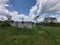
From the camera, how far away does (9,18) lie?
61281 mm

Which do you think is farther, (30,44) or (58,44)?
(58,44)

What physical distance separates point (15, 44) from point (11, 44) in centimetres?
37

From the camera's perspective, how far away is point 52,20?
242 feet

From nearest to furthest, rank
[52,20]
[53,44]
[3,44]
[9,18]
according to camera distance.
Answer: [3,44] → [53,44] → [9,18] → [52,20]

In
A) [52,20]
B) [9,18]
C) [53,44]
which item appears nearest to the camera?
[53,44]

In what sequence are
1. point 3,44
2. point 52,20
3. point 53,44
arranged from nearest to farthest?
point 3,44 < point 53,44 < point 52,20

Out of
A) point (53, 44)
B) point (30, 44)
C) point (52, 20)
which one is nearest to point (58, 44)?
point (53, 44)

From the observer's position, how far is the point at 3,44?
12.8 metres

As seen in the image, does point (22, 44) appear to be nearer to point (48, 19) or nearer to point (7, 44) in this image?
point (7, 44)

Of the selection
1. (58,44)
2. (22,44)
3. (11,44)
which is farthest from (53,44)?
(11,44)

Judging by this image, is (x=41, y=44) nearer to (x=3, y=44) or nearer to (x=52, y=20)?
(x=3, y=44)

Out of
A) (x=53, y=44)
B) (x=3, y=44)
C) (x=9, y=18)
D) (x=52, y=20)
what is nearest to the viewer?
(x=3, y=44)

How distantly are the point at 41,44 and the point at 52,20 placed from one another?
61.3 m

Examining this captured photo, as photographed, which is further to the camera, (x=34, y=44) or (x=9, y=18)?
(x=9, y=18)
